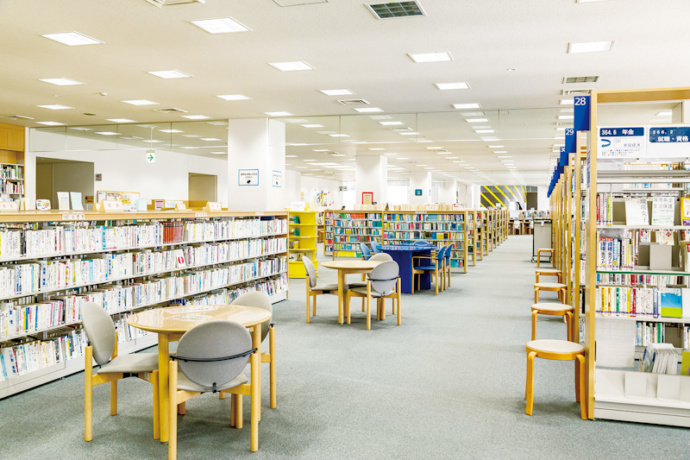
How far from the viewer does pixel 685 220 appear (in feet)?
13.9

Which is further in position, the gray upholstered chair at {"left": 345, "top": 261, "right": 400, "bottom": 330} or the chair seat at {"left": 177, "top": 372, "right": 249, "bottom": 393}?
the gray upholstered chair at {"left": 345, "top": 261, "right": 400, "bottom": 330}

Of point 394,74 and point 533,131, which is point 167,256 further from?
point 533,131

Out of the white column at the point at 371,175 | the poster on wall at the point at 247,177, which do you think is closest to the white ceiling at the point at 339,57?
the poster on wall at the point at 247,177

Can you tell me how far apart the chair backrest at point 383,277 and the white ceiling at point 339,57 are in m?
2.83

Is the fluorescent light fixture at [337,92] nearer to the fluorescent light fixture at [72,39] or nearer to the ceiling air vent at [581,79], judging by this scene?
the ceiling air vent at [581,79]

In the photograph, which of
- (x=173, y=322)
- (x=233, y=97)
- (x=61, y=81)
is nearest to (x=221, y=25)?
(x=173, y=322)

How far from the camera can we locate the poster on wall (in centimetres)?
1172

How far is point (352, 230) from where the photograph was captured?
16438mm

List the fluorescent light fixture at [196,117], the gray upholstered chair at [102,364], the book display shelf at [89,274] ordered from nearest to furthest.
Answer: the gray upholstered chair at [102,364] → the book display shelf at [89,274] → the fluorescent light fixture at [196,117]

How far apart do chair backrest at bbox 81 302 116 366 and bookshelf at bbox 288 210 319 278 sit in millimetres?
9012

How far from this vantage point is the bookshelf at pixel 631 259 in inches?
163

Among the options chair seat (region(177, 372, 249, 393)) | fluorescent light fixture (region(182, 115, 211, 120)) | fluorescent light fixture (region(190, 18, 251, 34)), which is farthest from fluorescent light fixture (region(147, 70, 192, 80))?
chair seat (region(177, 372, 249, 393))

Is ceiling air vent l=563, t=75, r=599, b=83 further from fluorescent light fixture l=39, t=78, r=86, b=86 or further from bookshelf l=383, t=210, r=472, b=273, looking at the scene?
fluorescent light fixture l=39, t=78, r=86, b=86

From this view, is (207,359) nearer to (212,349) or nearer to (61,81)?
(212,349)
